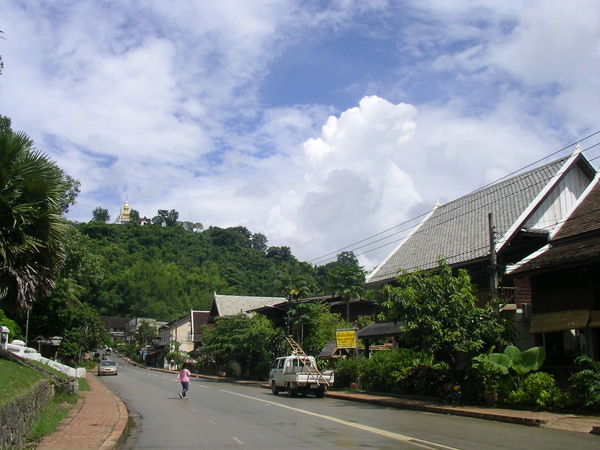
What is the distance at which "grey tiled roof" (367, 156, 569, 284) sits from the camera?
83.7ft

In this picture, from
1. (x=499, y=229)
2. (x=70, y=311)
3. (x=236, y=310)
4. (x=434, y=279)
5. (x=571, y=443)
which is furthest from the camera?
(x=236, y=310)

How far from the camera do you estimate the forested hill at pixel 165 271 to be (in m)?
108

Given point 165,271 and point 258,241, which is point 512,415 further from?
point 258,241

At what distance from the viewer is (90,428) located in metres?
12.9

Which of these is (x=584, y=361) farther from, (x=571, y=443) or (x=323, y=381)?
(x=323, y=381)

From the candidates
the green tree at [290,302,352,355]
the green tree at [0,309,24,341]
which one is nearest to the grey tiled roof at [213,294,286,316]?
the green tree at [290,302,352,355]

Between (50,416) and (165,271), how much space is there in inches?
3838

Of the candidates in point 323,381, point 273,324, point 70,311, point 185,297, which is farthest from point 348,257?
point 323,381

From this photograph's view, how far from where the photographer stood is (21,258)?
49.6 feet

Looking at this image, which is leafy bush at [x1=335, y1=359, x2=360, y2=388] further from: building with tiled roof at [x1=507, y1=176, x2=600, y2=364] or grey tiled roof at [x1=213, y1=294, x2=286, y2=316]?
grey tiled roof at [x1=213, y1=294, x2=286, y2=316]

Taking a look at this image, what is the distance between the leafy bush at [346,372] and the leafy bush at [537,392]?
12.9 meters

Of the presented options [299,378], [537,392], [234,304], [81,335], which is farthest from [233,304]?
[537,392]

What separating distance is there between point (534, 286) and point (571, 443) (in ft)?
33.8

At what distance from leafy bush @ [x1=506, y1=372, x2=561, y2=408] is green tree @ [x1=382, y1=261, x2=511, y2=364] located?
80.9 inches
